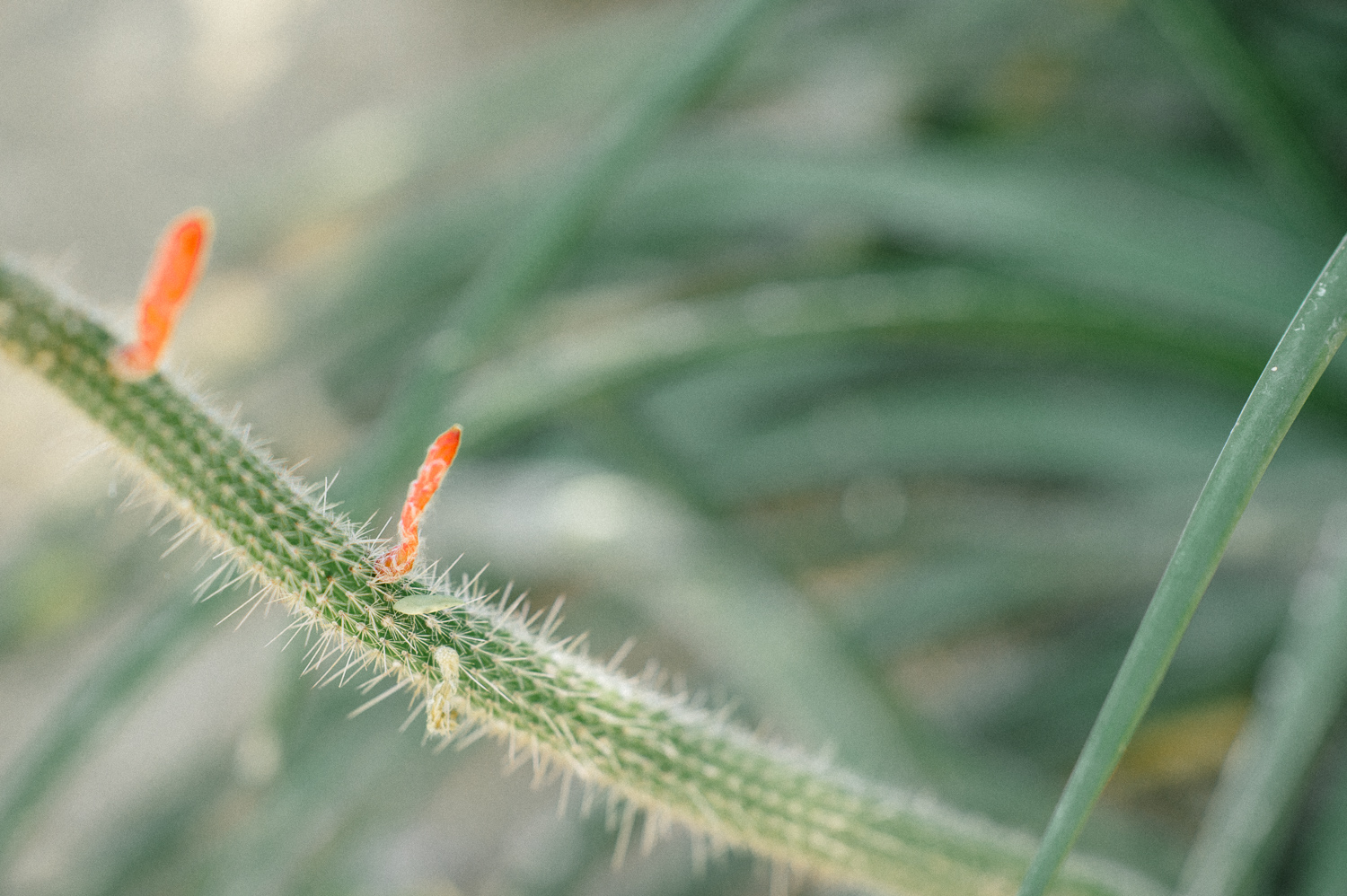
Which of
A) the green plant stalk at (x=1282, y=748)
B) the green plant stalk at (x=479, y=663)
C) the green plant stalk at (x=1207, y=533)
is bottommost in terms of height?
the green plant stalk at (x=479, y=663)

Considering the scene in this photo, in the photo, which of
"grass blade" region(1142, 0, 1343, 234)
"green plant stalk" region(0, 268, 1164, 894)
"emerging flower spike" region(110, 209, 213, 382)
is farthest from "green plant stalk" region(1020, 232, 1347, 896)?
"grass blade" region(1142, 0, 1343, 234)

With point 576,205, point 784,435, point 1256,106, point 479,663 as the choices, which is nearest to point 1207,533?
point 479,663

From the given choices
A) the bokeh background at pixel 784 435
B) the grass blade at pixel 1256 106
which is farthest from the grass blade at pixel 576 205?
the grass blade at pixel 1256 106

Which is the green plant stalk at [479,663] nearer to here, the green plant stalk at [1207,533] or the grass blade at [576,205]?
the green plant stalk at [1207,533]

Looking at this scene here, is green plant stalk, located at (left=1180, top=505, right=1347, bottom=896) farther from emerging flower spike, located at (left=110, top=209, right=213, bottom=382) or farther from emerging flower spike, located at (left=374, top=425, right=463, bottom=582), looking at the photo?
emerging flower spike, located at (left=110, top=209, right=213, bottom=382)

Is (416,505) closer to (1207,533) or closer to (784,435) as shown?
(1207,533)

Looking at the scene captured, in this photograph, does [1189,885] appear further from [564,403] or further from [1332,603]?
[564,403]
